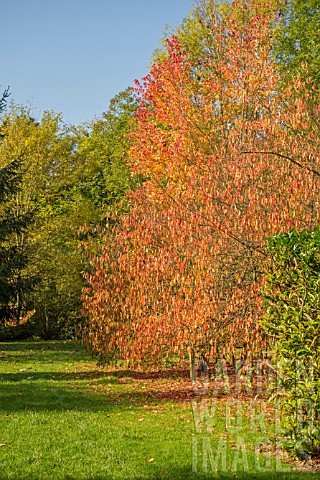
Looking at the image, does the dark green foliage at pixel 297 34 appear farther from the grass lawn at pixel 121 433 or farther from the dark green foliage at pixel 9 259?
the grass lawn at pixel 121 433

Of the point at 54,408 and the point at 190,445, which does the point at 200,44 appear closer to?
the point at 54,408

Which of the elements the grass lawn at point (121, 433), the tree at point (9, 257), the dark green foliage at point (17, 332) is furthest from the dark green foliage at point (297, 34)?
the dark green foliage at point (17, 332)

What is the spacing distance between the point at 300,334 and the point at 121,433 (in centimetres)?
278

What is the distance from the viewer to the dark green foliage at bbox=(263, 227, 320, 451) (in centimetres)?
579

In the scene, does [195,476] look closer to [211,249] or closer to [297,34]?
[211,249]

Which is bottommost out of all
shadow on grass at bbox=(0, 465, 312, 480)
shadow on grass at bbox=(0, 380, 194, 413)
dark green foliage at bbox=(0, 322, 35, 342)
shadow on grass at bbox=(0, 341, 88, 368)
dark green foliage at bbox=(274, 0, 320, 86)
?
shadow on grass at bbox=(0, 465, 312, 480)

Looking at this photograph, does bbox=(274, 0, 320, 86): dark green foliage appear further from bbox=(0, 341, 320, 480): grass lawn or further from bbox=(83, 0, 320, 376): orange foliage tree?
bbox=(0, 341, 320, 480): grass lawn

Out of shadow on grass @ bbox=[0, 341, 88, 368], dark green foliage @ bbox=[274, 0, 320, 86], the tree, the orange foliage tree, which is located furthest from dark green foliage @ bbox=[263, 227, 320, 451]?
dark green foliage @ bbox=[274, 0, 320, 86]

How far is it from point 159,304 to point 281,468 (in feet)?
17.8

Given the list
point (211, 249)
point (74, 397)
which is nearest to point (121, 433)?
point (74, 397)

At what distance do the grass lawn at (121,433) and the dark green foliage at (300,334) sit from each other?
44 centimetres

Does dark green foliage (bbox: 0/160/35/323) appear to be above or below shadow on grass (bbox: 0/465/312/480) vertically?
above

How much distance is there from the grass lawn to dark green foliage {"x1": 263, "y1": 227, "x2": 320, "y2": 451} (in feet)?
1.45

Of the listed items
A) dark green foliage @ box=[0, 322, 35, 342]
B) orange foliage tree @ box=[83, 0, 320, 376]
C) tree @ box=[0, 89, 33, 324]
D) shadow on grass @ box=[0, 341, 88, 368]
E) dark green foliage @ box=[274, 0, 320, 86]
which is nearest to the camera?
orange foliage tree @ box=[83, 0, 320, 376]
